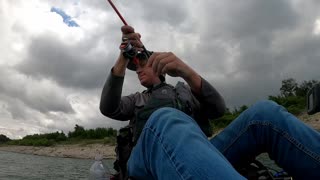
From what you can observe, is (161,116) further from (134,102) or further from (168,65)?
(134,102)

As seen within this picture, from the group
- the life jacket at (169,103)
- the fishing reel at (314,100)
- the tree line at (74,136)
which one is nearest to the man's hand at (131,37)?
the life jacket at (169,103)

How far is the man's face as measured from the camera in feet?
9.35

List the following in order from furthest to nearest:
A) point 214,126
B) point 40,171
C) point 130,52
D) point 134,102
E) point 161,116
→ point 214,126
point 40,171
point 134,102
point 130,52
point 161,116

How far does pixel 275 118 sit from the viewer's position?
180 centimetres

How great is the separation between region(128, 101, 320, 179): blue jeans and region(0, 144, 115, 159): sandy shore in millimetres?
43360

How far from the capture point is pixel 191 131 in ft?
3.91

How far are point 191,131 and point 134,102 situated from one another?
1.92m

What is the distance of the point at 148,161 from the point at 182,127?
0.78 feet

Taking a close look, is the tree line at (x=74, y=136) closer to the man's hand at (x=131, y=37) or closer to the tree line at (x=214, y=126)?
the tree line at (x=214, y=126)

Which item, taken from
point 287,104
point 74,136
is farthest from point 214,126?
point 74,136

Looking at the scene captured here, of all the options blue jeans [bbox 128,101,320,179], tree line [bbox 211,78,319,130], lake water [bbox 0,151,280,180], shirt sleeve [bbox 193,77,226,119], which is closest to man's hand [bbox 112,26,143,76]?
shirt sleeve [bbox 193,77,226,119]

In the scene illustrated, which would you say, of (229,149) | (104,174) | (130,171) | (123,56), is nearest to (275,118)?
(229,149)

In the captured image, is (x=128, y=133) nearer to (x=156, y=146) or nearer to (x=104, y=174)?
(x=104, y=174)

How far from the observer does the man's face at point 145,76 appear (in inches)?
112
